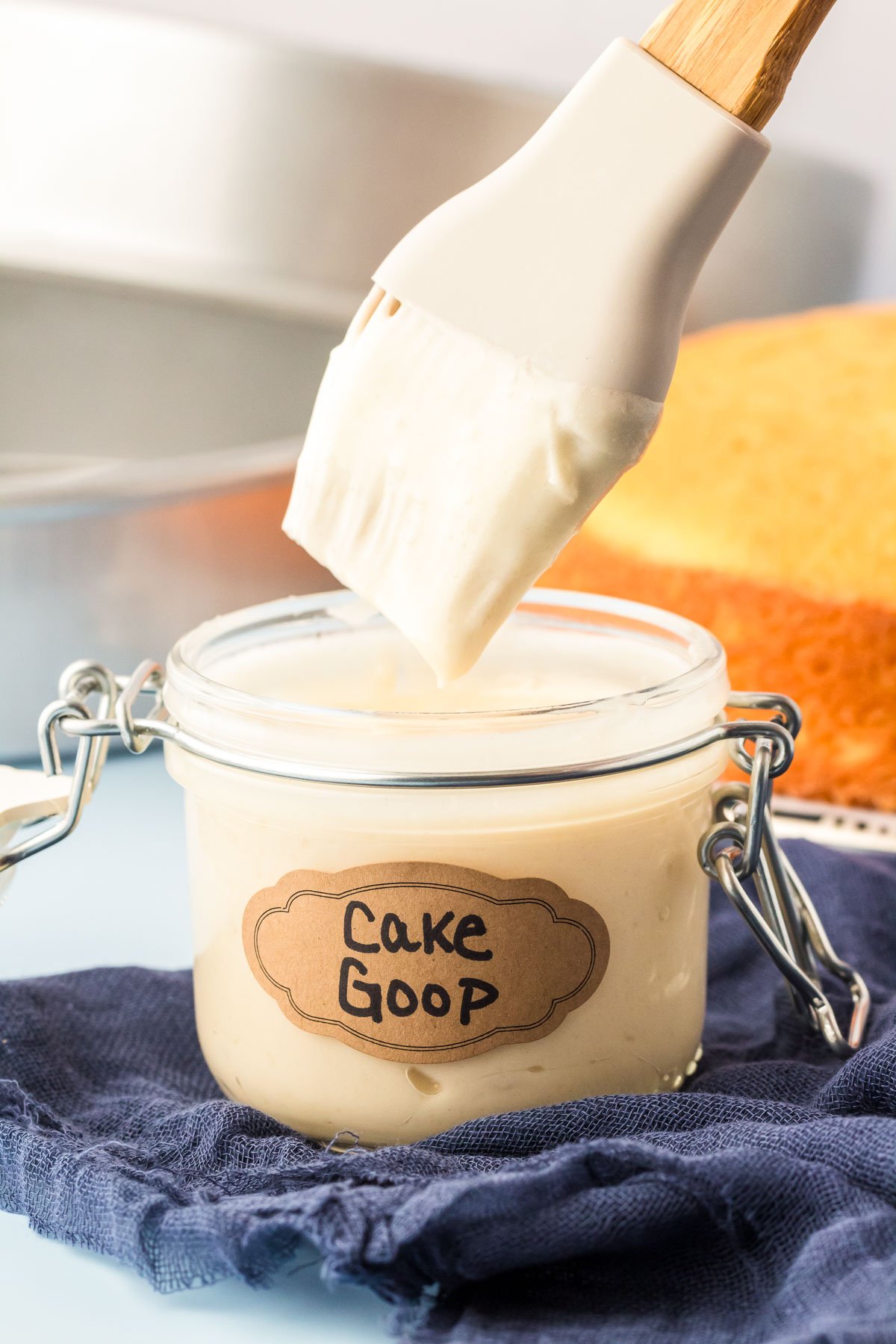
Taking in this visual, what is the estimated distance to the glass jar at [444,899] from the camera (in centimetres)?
56

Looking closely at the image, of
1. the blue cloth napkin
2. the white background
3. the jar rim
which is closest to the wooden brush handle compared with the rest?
the jar rim

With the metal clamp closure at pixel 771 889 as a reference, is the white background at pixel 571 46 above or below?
above

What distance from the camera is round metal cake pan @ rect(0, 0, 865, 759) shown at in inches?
56.1

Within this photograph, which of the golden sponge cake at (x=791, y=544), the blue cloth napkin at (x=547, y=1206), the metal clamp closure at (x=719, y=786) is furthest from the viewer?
the golden sponge cake at (x=791, y=544)

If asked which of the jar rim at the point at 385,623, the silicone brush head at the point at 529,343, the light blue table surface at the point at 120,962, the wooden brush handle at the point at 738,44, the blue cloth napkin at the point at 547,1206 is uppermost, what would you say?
the wooden brush handle at the point at 738,44

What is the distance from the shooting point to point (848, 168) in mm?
1497

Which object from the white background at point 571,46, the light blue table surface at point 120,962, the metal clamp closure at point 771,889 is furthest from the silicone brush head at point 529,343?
the white background at point 571,46

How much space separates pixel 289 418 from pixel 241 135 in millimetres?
331

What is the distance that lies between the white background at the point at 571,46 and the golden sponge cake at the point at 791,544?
54 centimetres

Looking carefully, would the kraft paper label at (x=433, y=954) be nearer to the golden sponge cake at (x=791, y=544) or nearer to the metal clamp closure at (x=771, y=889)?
the metal clamp closure at (x=771, y=889)

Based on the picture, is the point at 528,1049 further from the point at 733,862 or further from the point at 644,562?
the point at 644,562

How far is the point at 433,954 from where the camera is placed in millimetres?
563

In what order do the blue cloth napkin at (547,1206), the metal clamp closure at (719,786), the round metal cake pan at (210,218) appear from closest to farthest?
the blue cloth napkin at (547,1206) → the metal clamp closure at (719,786) → the round metal cake pan at (210,218)

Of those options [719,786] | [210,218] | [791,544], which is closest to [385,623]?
[719,786]
